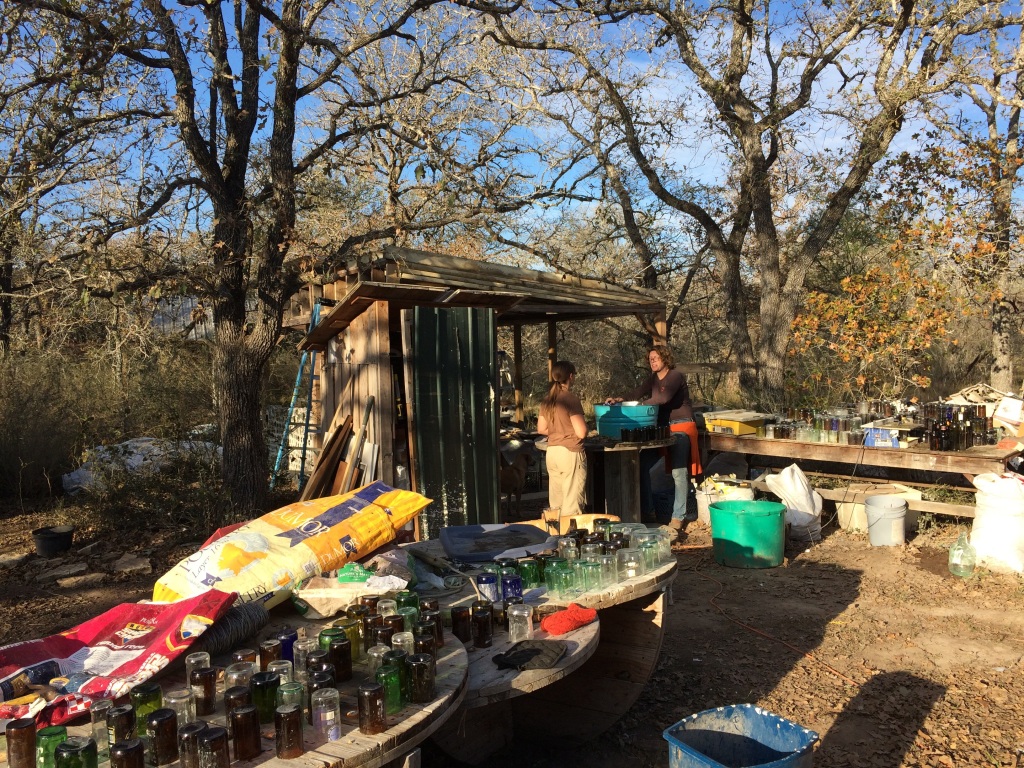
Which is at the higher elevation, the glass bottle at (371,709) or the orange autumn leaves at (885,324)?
the orange autumn leaves at (885,324)

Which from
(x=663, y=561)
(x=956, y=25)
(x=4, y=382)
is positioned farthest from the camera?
(x=956, y=25)

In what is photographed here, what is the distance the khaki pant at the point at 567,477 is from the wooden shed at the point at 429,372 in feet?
2.78

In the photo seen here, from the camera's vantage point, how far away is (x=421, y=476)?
25.2 feet

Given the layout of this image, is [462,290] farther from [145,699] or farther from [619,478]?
[145,699]

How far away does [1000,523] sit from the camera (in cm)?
664

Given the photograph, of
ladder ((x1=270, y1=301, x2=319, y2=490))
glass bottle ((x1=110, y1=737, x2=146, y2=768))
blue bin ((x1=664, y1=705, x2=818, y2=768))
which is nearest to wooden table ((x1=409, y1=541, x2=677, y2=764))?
blue bin ((x1=664, y1=705, x2=818, y2=768))

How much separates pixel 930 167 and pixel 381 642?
11.8 meters

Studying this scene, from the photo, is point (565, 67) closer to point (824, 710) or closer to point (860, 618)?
point (860, 618)

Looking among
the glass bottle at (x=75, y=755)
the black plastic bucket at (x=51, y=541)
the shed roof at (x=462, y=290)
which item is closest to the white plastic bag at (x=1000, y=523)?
the shed roof at (x=462, y=290)

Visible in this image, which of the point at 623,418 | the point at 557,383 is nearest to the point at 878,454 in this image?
the point at 623,418

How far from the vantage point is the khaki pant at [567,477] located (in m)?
7.36

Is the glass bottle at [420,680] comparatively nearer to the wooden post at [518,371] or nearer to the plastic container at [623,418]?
the plastic container at [623,418]

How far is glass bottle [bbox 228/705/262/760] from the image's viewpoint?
2229mm

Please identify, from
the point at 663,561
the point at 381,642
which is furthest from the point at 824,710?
the point at 381,642
